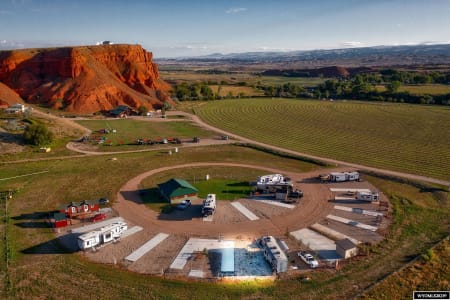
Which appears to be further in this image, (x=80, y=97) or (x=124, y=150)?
(x=80, y=97)

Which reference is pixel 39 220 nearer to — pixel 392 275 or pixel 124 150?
pixel 124 150

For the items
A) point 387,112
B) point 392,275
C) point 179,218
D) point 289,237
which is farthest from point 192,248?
point 387,112

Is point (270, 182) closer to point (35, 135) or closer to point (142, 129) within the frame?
point (35, 135)

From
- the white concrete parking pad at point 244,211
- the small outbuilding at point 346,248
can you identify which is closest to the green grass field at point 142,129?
the white concrete parking pad at point 244,211

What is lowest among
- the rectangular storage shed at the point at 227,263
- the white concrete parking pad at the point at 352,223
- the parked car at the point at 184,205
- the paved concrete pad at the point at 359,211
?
the rectangular storage shed at the point at 227,263

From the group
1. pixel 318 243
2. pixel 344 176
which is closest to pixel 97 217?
pixel 318 243

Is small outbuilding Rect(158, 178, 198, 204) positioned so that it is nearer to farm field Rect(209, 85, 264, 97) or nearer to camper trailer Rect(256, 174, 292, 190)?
camper trailer Rect(256, 174, 292, 190)

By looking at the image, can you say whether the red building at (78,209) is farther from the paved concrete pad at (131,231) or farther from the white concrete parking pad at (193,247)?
the white concrete parking pad at (193,247)
